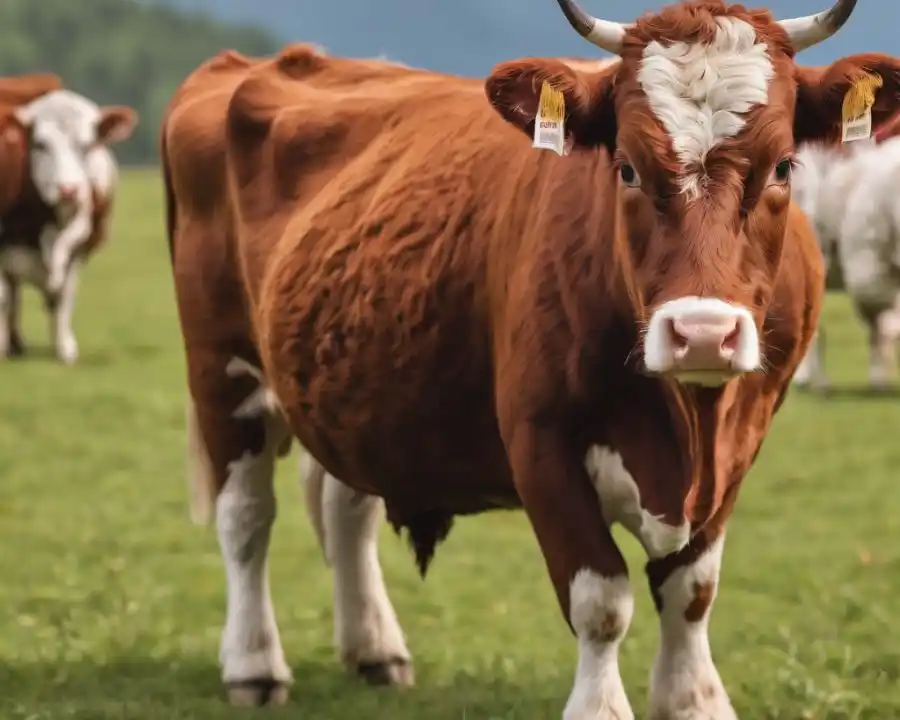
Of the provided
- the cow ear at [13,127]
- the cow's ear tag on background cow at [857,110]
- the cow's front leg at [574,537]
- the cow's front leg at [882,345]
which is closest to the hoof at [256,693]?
the cow's front leg at [574,537]

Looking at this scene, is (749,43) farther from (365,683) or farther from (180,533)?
(180,533)

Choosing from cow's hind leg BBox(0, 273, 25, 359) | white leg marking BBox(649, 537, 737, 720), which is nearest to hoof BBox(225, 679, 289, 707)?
white leg marking BBox(649, 537, 737, 720)

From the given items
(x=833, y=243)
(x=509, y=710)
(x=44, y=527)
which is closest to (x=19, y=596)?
(x=44, y=527)

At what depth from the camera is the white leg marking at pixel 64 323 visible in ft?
46.9

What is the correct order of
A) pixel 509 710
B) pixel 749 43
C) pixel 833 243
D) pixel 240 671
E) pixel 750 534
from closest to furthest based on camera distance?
pixel 749 43, pixel 509 710, pixel 240 671, pixel 750 534, pixel 833 243

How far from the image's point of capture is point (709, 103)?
132 inches

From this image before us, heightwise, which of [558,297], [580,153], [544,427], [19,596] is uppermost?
[580,153]

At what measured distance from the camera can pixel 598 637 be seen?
3861 mm

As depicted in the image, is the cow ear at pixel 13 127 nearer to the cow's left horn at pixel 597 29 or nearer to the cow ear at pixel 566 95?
the cow ear at pixel 566 95

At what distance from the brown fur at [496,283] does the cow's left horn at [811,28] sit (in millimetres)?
48

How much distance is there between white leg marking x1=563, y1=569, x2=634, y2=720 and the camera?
3.80 m

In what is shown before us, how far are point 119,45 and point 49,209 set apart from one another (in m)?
59.1

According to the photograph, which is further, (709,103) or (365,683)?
(365,683)

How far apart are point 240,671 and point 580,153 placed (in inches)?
81.2
